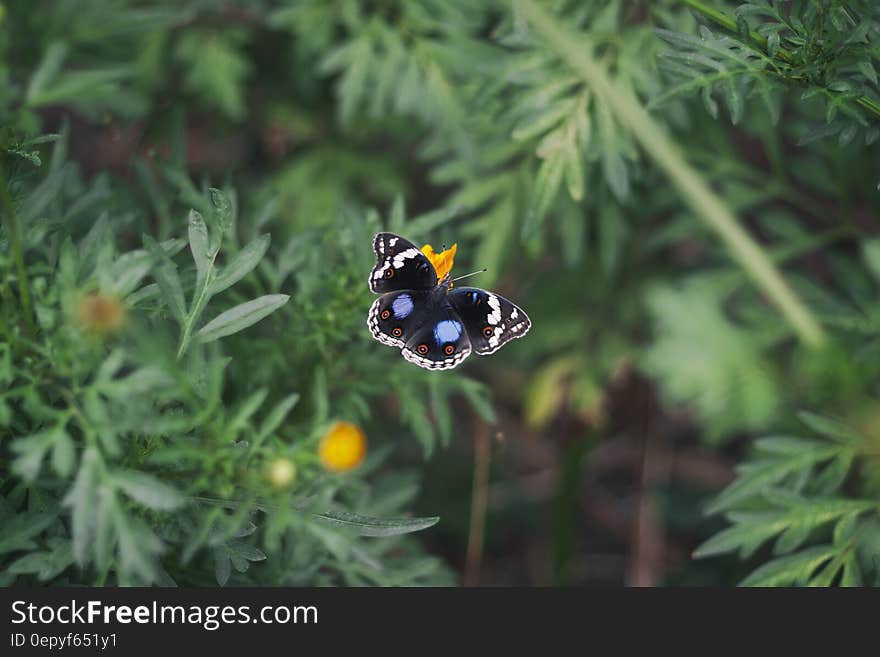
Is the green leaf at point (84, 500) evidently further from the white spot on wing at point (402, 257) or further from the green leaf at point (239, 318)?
the white spot on wing at point (402, 257)

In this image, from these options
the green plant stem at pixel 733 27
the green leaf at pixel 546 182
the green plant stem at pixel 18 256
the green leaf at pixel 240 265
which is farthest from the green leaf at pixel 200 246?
the green plant stem at pixel 733 27

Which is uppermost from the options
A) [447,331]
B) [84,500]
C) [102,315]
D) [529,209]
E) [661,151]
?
[661,151]

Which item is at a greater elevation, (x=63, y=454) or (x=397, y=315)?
(x=397, y=315)

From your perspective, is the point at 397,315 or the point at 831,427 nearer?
the point at 397,315

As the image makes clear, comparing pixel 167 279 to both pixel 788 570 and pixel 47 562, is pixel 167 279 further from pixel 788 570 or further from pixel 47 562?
pixel 788 570

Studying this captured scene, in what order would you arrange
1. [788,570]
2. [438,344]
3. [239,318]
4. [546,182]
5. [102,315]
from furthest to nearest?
1. [546,182]
2. [788,570]
3. [438,344]
4. [239,318]
5. [102,315]

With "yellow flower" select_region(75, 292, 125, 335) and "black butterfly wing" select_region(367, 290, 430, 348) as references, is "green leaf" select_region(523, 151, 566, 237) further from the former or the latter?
"yellow flower" select_region(75, 292, 125, 335)

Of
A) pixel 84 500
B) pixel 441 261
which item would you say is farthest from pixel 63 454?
pixel 441 261

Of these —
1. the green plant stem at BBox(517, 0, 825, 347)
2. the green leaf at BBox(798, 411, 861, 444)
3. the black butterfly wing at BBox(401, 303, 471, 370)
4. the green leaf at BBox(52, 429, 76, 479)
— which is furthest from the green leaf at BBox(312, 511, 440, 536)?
the green plant stem at BBox(517, 0, 825, 347)
